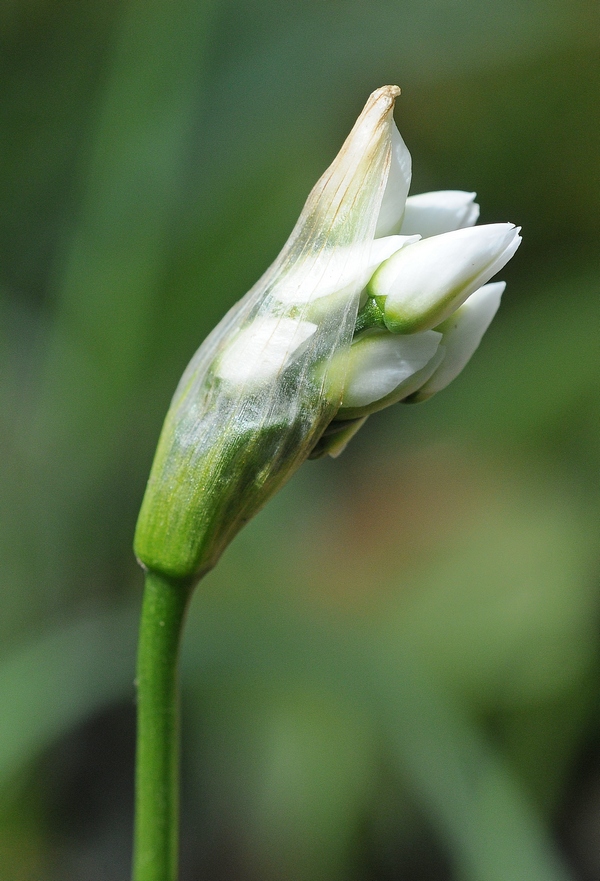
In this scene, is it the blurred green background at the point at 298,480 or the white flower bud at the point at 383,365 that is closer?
the white flower bud at the point at 383,365

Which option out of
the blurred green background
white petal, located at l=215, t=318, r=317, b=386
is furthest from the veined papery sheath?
the blurred green background

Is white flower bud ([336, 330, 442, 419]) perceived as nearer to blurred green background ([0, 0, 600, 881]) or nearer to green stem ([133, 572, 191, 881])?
green stem ([133, 572, 191, 881])

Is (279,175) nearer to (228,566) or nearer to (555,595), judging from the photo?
(228,566)

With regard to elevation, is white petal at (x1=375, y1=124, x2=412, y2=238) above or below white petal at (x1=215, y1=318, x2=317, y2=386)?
above

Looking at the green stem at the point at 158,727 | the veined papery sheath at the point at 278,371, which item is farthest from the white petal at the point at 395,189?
the green stem at the point at 158,727

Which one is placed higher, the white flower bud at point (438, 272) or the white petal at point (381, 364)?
the white flower bud at point (438, 272)

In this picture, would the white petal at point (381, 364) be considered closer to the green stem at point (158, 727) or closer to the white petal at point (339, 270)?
the white petal at point (339, 270)

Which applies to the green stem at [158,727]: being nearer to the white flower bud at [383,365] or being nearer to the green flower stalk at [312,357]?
the green flower stalk at [312,357]
